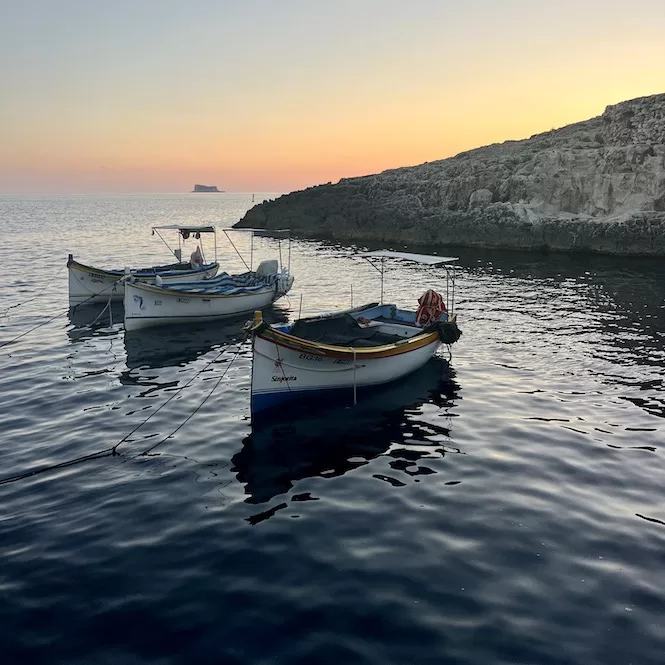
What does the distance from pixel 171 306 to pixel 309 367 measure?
12035 mm

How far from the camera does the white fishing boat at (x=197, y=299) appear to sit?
961 inches

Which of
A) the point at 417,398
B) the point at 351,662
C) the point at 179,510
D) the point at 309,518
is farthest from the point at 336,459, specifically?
the point at 351,662

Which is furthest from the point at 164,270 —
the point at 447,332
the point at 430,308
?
the point at 447,332

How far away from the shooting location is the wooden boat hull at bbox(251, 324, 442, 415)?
1451cm

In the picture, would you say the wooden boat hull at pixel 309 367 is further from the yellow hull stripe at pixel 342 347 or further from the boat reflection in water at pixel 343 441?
the boat reflection in water at pixel 343 441

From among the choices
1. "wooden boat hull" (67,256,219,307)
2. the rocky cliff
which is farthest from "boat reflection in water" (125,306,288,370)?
the rocky cliff

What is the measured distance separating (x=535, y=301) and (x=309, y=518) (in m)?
23.9

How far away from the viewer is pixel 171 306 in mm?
25203

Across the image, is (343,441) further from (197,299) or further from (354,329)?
Answer: (197,299)

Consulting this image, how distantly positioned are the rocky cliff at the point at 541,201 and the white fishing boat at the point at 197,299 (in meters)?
30.6

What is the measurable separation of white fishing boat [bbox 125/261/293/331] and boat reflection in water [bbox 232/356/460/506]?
11859 millimetres

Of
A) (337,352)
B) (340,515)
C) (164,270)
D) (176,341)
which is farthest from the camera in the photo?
(164,270)

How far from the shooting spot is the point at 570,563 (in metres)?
8.92

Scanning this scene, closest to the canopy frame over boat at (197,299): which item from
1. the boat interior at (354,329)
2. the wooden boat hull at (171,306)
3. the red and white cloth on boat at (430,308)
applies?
the wooden boat hull at (171,306)
